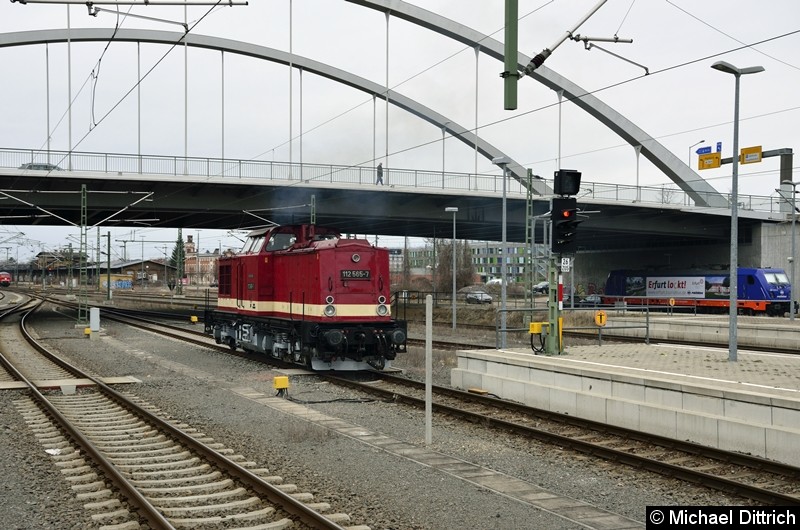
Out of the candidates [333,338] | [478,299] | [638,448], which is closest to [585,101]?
[478,299]

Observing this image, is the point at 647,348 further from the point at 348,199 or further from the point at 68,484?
the point at 348,199

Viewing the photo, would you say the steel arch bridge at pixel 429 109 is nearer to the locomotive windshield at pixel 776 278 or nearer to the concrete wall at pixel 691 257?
the concrete wall at pixel 691 257

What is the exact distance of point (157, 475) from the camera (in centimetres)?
885

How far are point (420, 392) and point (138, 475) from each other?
7827 millimetres

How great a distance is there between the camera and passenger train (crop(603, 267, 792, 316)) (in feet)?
147

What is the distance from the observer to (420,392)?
51.8ft

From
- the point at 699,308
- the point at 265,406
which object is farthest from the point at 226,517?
the point at 699,308

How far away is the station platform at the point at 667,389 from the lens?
9.83 meters

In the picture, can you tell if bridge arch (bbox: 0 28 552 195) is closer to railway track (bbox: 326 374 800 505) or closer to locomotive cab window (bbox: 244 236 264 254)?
locomotive cab window (bbox: 244 236 264 254)

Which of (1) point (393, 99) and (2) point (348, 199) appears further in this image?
(1) point (393, 99)

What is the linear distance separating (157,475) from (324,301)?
9007 millimetres

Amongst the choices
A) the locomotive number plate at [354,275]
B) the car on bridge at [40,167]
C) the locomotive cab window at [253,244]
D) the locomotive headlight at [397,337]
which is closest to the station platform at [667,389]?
the locomotive headlight at [397,337]

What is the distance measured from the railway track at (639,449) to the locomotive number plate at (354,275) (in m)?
3.74

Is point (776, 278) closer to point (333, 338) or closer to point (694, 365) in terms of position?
point (694, 365)
